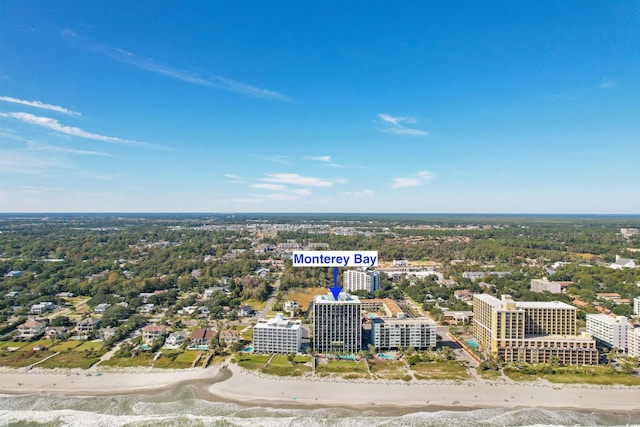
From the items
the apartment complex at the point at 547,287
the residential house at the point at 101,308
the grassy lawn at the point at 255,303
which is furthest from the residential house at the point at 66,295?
the apartment complex at the point at 547,287

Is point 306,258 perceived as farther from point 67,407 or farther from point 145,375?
point 67,407

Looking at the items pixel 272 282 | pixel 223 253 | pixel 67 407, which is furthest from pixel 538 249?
pixel 67 407

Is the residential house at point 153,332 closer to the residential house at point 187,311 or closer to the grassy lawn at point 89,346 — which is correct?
the grassy lawn at point 89,346

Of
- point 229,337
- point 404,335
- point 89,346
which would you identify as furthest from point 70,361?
point 404,335

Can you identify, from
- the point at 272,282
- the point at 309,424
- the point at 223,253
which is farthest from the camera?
the point at 223,253

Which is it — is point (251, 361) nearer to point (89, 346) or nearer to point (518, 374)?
point (89, 346)
